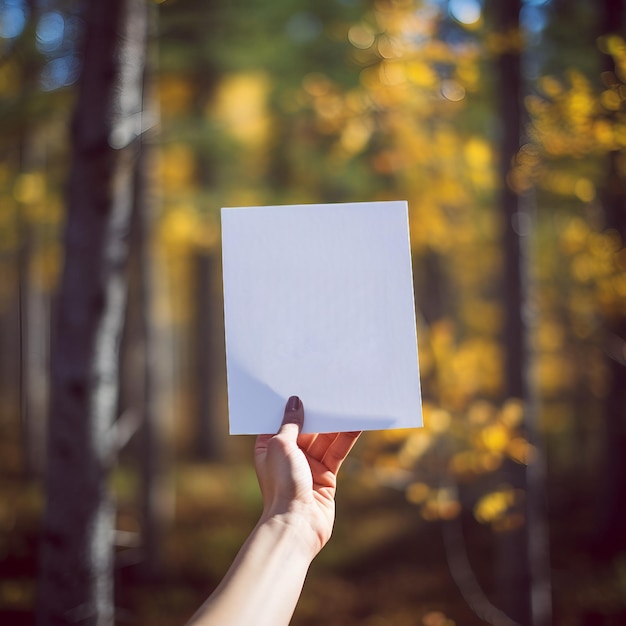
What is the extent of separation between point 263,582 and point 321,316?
2.18 ft

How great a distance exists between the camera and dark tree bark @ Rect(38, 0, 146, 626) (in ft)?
7.68

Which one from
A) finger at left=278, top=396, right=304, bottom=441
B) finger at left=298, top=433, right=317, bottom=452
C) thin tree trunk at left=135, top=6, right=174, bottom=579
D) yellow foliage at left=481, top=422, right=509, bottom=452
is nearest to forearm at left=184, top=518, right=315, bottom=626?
finger at left=278, top=396, right=304, bottom=441

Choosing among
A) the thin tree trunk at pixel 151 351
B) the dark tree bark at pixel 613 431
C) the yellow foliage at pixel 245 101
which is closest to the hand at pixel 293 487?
the dark tree bark at pixel 613 431

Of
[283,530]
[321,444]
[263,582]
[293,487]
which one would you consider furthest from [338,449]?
[263,582]

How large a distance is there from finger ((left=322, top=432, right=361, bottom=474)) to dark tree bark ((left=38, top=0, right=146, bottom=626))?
1.20m

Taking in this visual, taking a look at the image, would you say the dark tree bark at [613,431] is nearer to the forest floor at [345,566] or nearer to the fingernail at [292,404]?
the forest floor at [345,566]

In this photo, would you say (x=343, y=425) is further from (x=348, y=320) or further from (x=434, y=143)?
(x=434, y=143)

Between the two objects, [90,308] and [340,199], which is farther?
[340,199]

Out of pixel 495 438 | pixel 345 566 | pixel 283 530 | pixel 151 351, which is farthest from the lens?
pixel 345 566

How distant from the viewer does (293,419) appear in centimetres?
147

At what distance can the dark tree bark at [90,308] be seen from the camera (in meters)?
2.34

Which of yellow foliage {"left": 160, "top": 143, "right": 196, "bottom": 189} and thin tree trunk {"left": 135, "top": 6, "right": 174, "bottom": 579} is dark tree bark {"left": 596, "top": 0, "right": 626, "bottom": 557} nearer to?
thin tree trunk {"left": 135, "top": 6, "right": 174, "bottom": 579}

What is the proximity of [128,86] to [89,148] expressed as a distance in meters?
0.30

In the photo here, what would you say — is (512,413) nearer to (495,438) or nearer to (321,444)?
(495,438)
